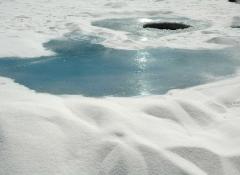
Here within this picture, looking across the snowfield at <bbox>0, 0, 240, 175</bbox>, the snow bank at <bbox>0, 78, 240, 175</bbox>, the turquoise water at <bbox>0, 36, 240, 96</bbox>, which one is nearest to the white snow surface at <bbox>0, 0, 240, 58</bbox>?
the turquoise water at <bbox>0, 36, 240, 96</bbox>

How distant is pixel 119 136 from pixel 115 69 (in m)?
1.66

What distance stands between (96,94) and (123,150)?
114cm

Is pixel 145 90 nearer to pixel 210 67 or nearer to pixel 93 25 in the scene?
pixel 210 67

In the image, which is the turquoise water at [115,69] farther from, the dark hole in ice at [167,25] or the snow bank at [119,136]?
the dark hole in ice at [167,25]

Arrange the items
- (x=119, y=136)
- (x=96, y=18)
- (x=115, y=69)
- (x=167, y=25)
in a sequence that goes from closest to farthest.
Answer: (x=119, y=136) → (x=115, y=69) → (x=167, y=25) → (x=96, y=18)

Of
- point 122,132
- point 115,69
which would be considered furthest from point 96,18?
point 122,132

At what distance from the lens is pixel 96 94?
10.7 feet

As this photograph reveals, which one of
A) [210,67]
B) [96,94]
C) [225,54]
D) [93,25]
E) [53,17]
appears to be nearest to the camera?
[96,94]

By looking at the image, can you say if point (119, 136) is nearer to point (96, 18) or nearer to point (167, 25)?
point (167, 25)

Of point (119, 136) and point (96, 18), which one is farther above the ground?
point (96, 18)

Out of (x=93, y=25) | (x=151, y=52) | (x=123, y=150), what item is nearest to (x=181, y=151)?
(x=123, y=150)

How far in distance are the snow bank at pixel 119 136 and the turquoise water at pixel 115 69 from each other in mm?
341

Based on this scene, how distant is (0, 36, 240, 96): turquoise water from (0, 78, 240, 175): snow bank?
0.34 metres

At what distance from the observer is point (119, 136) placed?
238cm
